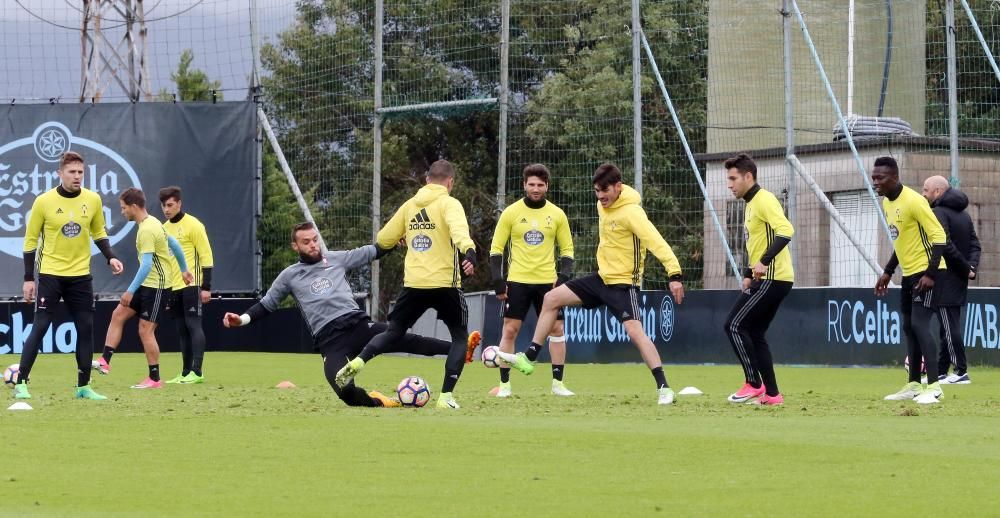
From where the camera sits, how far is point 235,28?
2845 cm

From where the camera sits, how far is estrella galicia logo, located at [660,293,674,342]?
22.4 meters

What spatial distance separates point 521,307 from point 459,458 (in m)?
6.42

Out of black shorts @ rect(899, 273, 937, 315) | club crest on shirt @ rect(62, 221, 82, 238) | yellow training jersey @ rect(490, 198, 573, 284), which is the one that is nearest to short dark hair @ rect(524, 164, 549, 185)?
yellow training jersey @ rect(490, 198, 573, 284)

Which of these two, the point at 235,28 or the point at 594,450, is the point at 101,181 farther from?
the point at 594,450

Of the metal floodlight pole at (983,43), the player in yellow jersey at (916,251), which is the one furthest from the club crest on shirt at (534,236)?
the metal floodlight pole at (983,43)

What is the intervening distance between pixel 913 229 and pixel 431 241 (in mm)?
4033

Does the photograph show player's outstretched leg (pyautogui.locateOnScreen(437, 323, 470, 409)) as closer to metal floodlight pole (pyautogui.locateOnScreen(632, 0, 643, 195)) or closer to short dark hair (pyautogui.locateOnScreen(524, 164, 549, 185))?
short dark hair (pyautogui.locateOnScreen(524, 164, 549, 185))

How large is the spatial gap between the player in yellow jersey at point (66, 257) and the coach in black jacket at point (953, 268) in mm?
7443

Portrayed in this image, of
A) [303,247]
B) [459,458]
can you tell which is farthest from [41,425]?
[459,458]

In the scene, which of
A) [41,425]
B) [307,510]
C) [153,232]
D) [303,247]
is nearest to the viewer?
[307,510]

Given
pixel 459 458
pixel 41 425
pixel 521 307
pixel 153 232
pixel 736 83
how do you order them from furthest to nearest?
1. pixel 736 83
2. pixel 153 232
3. pixel 521 307
4. pixel 41 425
5. pixel 459 458

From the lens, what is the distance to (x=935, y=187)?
15.8 m

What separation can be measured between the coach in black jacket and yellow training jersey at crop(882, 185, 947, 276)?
3.49 ft

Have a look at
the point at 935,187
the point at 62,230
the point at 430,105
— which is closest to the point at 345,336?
the point at 62,230
